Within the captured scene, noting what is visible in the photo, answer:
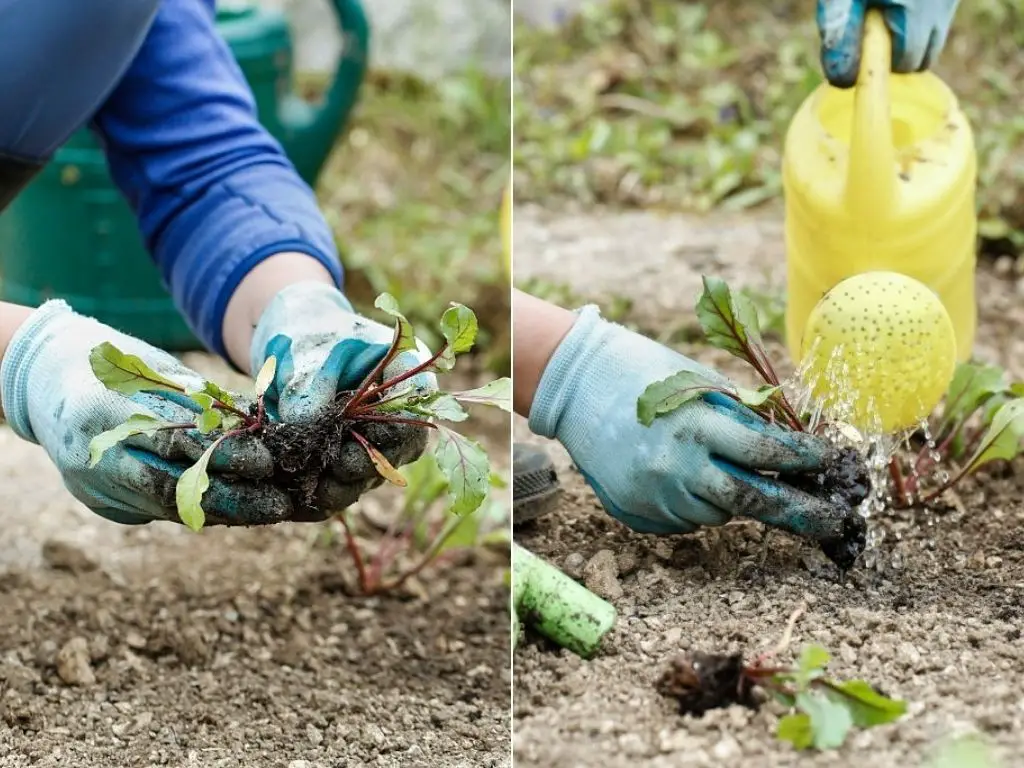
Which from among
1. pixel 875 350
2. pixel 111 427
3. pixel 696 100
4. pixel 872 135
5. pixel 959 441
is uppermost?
pixel 872 135

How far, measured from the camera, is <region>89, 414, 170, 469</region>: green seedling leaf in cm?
116

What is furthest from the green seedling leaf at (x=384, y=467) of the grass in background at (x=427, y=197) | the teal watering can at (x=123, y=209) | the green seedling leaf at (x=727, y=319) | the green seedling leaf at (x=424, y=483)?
the teal watering can at (x=123, y=209)

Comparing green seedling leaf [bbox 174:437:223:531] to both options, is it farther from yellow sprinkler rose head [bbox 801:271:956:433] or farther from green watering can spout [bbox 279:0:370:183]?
green watering can spout [bbox 279:0:370:183]

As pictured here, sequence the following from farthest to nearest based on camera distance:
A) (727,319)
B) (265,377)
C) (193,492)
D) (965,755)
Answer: (727,319), (265,377), (193,492), (965,755)

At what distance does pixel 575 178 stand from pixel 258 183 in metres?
1.30

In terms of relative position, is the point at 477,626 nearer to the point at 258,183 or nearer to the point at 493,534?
the point at 493,534

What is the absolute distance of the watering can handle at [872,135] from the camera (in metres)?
1.52

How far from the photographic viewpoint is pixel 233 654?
5.19ft

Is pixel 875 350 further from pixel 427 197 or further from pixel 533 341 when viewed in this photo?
pixel 427 197

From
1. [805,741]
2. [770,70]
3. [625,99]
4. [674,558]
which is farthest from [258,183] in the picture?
[770,70]

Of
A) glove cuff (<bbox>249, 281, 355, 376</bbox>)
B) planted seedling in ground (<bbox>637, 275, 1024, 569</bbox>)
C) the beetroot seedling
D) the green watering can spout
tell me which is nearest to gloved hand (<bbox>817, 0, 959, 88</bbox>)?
planted seedling in ground (<bbox>637, 275, 1024, 569</bbox>)

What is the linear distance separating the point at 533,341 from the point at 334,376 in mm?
264

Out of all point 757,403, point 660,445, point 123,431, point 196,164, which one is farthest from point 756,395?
point 196,164

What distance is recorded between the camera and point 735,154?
298 cm
